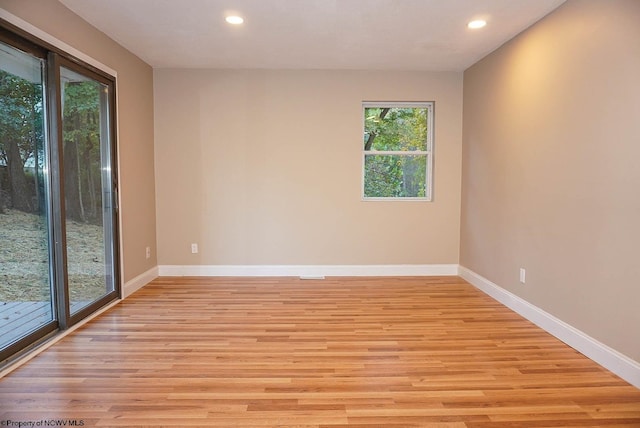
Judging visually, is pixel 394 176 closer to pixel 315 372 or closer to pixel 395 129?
pixel 395 129

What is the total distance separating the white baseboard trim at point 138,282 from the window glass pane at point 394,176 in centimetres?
282

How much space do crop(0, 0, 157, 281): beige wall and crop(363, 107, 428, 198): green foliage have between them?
2.66 meters

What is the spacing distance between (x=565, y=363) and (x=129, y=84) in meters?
4.59

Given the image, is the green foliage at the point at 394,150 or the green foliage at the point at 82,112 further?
the green foliage at the point at 394,150

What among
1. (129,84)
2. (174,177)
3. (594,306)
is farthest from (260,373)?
(129,84)

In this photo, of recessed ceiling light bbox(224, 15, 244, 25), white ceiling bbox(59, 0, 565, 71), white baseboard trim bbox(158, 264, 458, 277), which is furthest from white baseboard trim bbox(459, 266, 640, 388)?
recessed ceiling light bbox(224, 15, 244, 25)

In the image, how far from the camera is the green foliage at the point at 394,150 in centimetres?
450

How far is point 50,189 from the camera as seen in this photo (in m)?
2.66

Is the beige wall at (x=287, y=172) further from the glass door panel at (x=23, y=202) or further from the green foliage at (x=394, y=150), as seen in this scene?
the glass door panel at (x=23, y=202)

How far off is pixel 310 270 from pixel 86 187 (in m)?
2.58

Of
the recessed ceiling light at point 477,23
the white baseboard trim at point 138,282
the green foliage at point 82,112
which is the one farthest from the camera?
the white baseboard trim at point 138,282

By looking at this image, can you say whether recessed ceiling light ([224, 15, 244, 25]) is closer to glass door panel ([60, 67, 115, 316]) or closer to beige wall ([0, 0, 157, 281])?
beige wall ([0, 0, 157, 281])

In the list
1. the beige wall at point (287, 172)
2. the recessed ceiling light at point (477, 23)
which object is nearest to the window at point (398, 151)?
the beige wall at point (287, 172)

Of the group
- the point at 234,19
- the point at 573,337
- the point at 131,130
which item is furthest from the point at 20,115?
the point at 573,337
